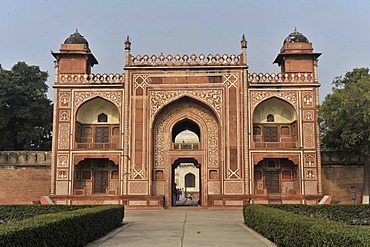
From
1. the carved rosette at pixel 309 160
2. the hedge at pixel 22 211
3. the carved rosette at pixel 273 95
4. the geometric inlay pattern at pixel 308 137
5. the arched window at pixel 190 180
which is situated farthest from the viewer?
the arched window at pixel 190 180

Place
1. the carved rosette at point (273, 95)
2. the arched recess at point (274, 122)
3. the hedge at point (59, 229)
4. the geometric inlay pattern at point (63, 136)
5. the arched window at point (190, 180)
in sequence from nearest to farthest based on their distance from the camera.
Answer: the hedge at point (59, 229)
the geometric inlay pattern at point (63, 136)
the carved rosette at point (273, 95)
the arched recess at point (274, 122)
the arched window at point (190, 180)

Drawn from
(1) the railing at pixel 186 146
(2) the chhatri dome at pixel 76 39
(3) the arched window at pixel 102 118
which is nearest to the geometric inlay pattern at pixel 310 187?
(1) the railing at pixel 186 146

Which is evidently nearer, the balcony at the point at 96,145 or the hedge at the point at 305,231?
the hedge at the point at 305,231

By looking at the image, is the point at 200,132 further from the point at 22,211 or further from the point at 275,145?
the point at 22,211

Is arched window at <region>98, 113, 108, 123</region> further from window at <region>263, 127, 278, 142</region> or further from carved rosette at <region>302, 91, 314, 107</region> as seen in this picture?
carved rosette at <region>302, 91, 314, 107</region>

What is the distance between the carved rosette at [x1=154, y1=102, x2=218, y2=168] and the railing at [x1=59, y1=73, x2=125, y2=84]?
125 inches

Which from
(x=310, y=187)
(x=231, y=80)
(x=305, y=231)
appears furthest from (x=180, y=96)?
(x=305, y=231)

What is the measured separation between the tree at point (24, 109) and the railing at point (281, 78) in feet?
46.7

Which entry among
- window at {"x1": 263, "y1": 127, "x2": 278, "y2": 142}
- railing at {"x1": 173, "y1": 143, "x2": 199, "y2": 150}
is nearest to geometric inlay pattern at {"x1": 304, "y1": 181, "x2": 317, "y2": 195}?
window at {"x1": 263, "y1": 127, "x2": 278, "y2": 142}

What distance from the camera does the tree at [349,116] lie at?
69.2 feet

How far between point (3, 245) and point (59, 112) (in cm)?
1889

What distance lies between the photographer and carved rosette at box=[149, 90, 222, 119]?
24375 mm

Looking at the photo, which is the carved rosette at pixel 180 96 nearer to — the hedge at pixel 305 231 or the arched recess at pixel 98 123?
the arched recess at pixel 98 123

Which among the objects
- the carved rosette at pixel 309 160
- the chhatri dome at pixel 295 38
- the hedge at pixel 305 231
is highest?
the chhatri dome at pixel 295 38
